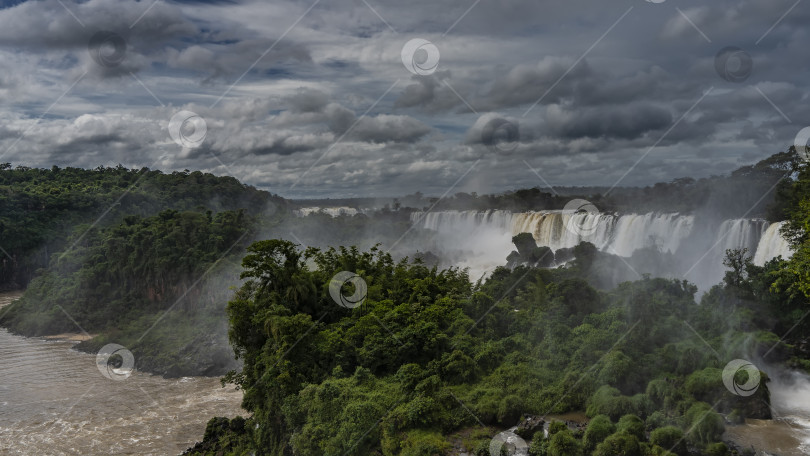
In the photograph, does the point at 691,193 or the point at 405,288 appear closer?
the point at 405,288

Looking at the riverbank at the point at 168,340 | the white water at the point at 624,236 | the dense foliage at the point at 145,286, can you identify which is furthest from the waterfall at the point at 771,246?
the dense foliage at the point at 145,286

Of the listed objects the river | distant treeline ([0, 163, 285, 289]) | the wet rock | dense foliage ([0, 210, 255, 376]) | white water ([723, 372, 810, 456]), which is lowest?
white water ([723, 372, 810, 456])

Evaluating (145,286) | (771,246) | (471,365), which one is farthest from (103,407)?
(771,246)

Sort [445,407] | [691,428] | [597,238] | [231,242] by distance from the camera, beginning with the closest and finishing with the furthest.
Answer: [691,428]
[445,407]
[597,238]
[231,242]

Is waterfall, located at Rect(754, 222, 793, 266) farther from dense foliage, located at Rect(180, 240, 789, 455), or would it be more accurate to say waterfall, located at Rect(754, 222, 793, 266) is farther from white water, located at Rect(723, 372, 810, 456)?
white water, located at Rect(723, 372, 810, 456)

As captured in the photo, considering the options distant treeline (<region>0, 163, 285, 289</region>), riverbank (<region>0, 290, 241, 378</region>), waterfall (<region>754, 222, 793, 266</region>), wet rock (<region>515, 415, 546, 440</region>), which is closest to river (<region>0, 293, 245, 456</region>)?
riverbank (<region>0, 290, 241, 378</region>)

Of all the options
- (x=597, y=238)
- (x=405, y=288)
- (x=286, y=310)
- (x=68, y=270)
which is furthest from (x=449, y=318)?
(x=68, y=270)

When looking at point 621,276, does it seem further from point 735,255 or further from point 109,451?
point 109,451
